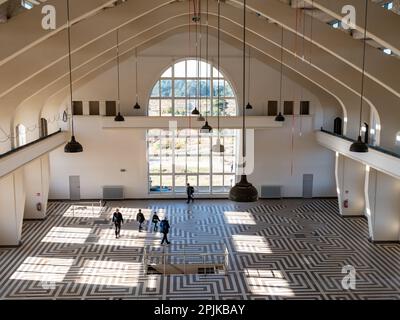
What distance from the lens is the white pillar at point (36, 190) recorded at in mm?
19406

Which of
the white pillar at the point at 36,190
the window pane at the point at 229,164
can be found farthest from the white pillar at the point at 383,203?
the white pillar at the point at 36,190

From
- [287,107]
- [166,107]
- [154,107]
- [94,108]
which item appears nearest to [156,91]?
[154,107]

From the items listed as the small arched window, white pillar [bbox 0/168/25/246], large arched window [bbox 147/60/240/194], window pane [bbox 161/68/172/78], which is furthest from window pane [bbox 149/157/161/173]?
white pillar [bbox 0/168/25/246]

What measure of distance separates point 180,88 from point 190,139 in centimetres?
235

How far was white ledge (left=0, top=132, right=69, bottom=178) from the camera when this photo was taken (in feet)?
45.5

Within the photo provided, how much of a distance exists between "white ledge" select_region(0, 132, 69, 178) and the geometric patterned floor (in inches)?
112

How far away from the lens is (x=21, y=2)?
12047 millimetres

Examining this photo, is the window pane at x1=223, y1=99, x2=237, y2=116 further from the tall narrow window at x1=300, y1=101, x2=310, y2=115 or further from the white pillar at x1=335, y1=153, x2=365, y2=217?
the white pillar at x1=335, y1=153, x2=365, y2=217

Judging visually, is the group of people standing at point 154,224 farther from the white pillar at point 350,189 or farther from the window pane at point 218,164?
the white pillar at point 350,189

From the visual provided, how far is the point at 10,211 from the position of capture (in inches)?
645

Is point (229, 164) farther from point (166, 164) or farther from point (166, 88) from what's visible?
point (166, 88)

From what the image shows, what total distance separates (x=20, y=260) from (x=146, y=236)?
4272 mm
